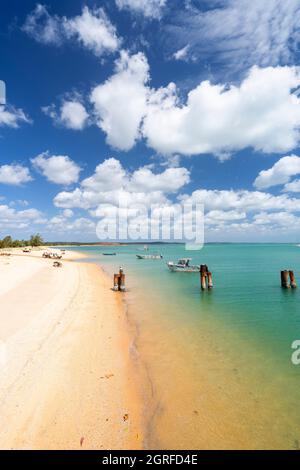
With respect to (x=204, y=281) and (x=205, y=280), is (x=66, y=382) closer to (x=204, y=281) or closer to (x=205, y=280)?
(x=204, y=281)

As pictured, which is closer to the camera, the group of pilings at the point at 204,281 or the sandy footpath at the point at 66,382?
the sandy footpath at the point at 66,382

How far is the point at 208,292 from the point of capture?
84.7ft

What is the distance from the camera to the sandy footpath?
582 centimetres

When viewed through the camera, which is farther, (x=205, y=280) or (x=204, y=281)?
(x=205, y=280)

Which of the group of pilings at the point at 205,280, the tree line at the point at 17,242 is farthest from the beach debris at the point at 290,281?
the tree line at the point at 17,242

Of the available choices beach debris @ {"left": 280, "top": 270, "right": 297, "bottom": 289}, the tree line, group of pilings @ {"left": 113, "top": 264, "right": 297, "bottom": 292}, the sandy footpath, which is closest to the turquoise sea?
the sandy footpath

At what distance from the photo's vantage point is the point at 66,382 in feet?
26.2

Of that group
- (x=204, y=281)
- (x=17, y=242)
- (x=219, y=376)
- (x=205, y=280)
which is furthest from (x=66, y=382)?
(x=17, y=242)

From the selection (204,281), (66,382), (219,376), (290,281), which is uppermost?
(204,281)

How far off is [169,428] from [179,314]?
37.2 ft

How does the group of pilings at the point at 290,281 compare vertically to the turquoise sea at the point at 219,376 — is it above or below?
above

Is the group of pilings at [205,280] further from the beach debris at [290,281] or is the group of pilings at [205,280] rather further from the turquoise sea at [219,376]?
the beach debris at [290,281]

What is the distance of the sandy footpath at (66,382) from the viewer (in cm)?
582
